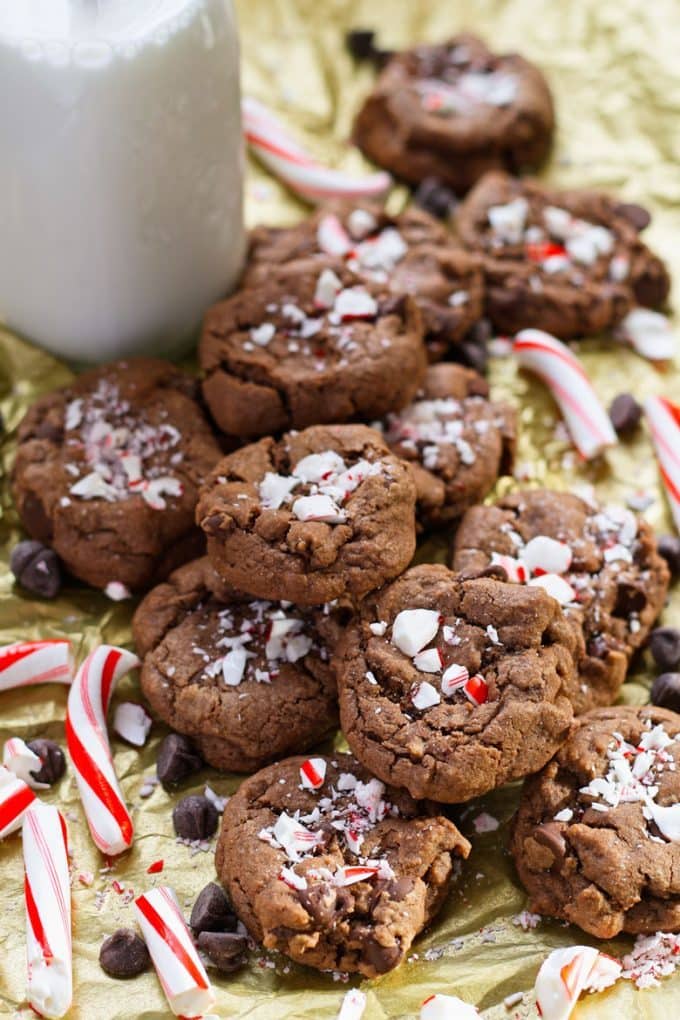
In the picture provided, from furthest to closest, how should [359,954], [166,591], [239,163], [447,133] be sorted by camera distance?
[447,133], [239,163], [166,591], [359,954]

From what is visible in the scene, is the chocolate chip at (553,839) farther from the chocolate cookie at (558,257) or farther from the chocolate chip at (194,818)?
the chocolate cookie at (558,257)

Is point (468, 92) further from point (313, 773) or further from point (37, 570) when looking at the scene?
point (313, 773)

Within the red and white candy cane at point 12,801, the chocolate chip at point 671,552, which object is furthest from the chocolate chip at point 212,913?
the chocolate chip at point 671,552

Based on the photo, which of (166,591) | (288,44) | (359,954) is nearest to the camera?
(359,954)

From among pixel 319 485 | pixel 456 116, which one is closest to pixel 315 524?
pixel 319 485

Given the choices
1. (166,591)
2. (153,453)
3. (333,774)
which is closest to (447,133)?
(153,453)

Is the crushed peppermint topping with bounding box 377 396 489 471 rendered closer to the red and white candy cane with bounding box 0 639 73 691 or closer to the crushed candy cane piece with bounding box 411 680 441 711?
the crushed candy cane piece with bounding box 411 680 441 711

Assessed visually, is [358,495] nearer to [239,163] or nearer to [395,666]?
[395,666]
